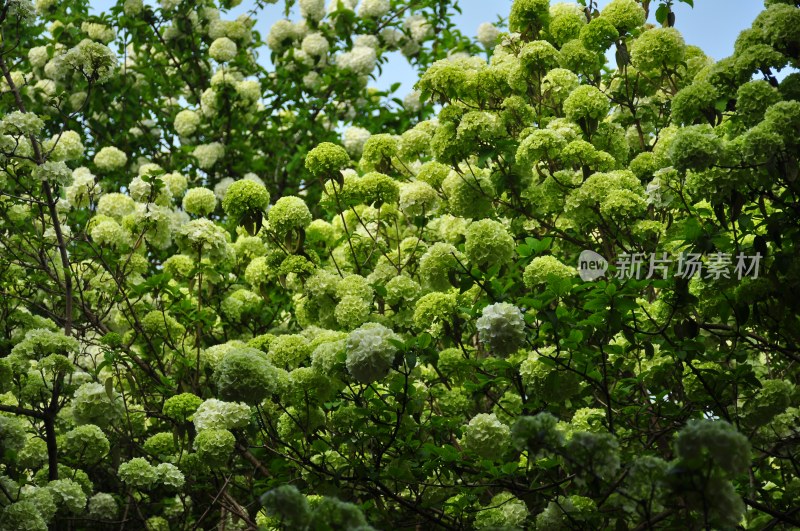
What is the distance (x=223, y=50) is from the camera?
8516mm

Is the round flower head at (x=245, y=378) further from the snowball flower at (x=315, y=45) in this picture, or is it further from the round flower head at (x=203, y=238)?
the snowball flower at (x=315, y=45)

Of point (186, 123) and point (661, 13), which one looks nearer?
point (661, 13)

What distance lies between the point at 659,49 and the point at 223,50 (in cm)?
474

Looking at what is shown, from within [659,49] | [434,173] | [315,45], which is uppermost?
[315,45]

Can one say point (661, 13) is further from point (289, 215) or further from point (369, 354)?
point (369, 354)

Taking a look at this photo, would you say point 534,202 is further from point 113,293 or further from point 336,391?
point 113,293

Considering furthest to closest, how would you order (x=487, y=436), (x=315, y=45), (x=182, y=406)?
(x=315, y=45)
(x=182, y=406)
(x=487, y=436)

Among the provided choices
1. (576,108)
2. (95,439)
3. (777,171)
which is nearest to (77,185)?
(95,439)

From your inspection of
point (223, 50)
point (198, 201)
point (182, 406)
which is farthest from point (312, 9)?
point (182, 406)

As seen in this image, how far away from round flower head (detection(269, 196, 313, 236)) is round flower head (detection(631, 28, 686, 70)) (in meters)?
2.06

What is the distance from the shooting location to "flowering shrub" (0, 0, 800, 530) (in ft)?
11.4

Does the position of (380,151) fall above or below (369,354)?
above

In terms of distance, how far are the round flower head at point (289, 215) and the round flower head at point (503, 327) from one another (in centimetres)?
166

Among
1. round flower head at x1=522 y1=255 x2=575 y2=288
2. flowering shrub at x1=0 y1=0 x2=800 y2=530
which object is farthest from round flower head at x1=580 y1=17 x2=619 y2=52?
round flower head at x1=522 y1=255 x2=575 y2=288
